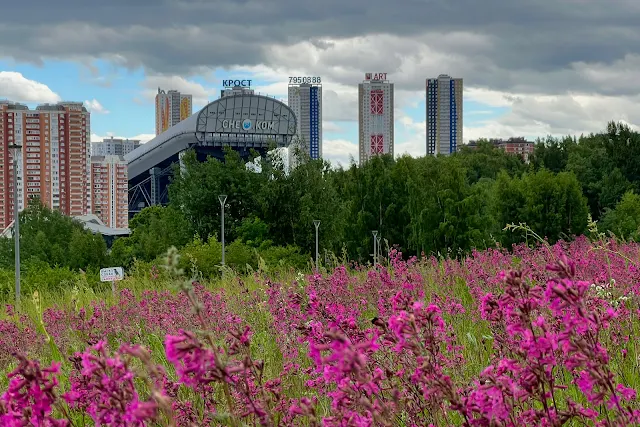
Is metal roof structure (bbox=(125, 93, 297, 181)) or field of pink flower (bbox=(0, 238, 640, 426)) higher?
metal roof structure (bbox=(125, 93, 297, 181))

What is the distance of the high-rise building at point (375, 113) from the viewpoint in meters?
190

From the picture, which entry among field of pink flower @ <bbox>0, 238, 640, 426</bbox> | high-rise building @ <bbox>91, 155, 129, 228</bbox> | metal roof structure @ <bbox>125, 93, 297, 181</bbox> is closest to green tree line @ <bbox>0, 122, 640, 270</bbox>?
field of pink flower @ <bbox>0, 238, 640, 426</bbox>

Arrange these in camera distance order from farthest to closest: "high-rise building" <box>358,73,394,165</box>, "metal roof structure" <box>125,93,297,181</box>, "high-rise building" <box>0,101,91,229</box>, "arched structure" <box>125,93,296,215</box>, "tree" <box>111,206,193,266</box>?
"high-rise building" <box>358,73,394,165</box>
"high-rise building" <box>0,101,91,229</box>
"arched structure" <box>125,93,296,215</box>
"metal roof structure" <box>125,93,297,181</box>
"tree" <box>111,206,193,266</box>

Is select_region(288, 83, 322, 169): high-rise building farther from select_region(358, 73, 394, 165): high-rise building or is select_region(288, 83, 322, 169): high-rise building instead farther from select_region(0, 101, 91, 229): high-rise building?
select_region(0, 101, 91, 229): high-rise building

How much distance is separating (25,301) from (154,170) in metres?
83.6

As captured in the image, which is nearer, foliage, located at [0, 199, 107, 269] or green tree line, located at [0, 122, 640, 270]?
green tree line, located at [0, 122, 640, 270]

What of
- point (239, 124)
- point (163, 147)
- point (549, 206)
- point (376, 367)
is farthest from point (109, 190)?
point (376, 367)

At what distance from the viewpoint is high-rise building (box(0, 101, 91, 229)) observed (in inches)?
4887

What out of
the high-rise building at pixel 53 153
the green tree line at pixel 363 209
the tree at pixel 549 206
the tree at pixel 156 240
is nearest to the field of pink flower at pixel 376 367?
the green tree line at pixel 363 209

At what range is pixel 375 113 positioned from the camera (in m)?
192

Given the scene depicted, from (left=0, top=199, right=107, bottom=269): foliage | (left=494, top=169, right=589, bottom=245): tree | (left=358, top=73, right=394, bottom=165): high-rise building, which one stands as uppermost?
(left=358, top=73, right=394, bottom=165): high-rise building

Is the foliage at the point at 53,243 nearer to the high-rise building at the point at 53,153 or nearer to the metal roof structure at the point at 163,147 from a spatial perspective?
the metal roof structure at the point at 163,147

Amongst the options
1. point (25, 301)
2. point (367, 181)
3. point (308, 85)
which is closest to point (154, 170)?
point (367, 181)

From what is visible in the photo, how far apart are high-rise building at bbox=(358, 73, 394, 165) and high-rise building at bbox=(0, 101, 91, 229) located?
252ft
